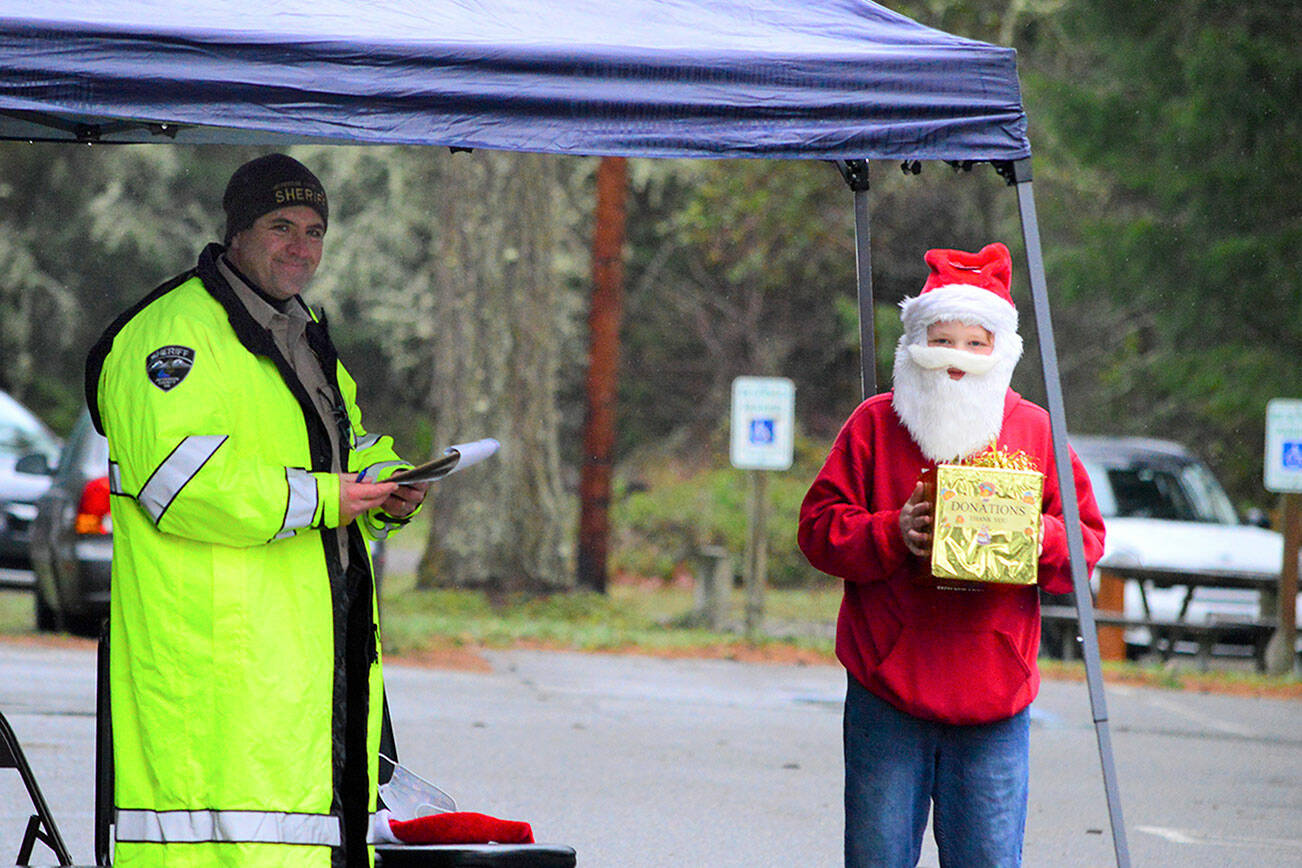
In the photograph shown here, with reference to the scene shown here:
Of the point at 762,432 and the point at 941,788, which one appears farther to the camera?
the point at 762,432

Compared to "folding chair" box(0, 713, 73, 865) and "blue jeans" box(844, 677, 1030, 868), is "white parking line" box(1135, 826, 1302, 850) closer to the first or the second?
"blue jeans" box(844, 677, 1030, 868)

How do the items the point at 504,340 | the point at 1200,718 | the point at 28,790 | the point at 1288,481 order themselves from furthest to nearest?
the point at 504,340 → the point at 1288,481 → the point at 1200,718 → the point at 28,790

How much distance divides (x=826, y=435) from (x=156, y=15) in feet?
84.2

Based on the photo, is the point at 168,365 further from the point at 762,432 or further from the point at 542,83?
the point at 762,432

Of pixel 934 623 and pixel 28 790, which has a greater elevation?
pixel 934 623

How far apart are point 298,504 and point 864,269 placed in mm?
2126

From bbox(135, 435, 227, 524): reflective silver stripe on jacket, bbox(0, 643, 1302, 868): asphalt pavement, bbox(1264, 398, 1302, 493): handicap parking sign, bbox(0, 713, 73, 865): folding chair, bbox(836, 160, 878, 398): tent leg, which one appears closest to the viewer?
bbox(135, 435, 227, 524): reflective silver stripe on jacket

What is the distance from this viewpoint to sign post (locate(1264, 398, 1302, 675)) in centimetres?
1219

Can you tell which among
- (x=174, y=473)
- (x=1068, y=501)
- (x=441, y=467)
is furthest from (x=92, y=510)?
(x=1068, y=501)

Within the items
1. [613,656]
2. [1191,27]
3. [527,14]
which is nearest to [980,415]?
[527,14]

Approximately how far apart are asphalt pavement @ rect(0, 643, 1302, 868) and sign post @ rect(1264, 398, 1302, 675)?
1106 mm

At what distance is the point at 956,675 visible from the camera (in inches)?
154

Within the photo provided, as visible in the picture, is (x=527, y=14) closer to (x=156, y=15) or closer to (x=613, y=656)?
(x=156, y=15)

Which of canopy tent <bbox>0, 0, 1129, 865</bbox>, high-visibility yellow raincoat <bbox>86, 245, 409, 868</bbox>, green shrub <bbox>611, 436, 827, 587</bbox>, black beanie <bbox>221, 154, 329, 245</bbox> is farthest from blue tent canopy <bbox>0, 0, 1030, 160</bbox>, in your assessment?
green shrub <bbox>611, 436, 827, 587</bbox>
